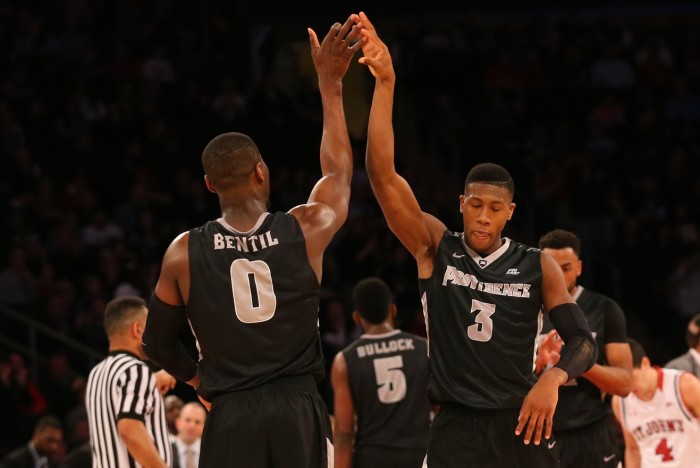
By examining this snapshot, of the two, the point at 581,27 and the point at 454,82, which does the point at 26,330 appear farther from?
the point at 581,27

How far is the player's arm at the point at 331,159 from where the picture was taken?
5.16 meters

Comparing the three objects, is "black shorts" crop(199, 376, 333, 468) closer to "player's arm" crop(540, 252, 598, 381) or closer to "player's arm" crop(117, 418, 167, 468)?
"player's arm" crop(540, 252, 598, 381)

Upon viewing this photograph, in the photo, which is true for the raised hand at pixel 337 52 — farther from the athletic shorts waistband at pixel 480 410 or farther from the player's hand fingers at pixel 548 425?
the player's hand fingers at pixel 548 425

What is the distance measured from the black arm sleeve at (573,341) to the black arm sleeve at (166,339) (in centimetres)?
168

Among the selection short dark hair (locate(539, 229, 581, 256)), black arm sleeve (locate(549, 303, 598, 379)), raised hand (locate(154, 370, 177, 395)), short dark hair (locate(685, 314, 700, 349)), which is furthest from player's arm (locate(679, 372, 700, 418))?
raised hand (locate(154, 370, 177, 395))

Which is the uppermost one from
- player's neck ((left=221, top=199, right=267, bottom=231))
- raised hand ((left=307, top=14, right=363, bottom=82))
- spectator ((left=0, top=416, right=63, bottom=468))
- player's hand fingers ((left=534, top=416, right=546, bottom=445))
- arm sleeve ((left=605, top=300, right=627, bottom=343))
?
raised hand ((left=307, top=14, right=363, bottom=82))

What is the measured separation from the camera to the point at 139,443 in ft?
21.5

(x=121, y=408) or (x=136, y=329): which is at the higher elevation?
(x=136, y=329)

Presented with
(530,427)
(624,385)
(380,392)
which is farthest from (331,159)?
(380,392)

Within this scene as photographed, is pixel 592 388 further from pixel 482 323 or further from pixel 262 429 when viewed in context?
pixel 262 429

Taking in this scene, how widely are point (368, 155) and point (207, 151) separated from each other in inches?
37.1

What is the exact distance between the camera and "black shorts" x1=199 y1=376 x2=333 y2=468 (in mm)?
4984

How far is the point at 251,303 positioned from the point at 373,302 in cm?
314

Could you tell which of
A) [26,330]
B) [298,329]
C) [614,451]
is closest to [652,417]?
[614,451]
